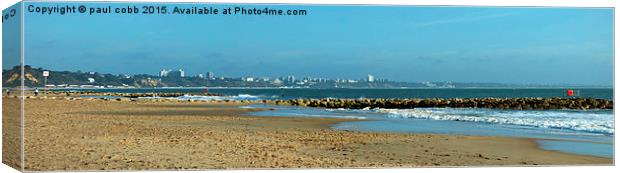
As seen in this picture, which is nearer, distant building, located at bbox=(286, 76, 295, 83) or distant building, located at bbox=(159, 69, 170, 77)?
distant building, located at bbox=(159, 69, 170, 77)

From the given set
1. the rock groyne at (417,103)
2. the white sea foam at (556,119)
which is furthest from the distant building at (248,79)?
the rock groyne at (417,103)

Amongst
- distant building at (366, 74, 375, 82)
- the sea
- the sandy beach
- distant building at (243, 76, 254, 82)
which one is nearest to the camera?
the sandy beach

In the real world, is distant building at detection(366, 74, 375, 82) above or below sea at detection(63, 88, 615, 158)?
above

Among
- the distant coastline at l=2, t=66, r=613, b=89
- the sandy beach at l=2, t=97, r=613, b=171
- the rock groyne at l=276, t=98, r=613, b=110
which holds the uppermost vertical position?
the distant coastline at l=2, t=66, r=613, b=89

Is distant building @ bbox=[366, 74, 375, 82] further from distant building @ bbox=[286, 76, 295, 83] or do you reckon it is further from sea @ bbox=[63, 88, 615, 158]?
distant building @ bbox=[286, 76, 295, 83]

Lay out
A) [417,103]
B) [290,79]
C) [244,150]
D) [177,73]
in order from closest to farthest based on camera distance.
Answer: [244,150] < [177,73] < [290,79] < [417,103]

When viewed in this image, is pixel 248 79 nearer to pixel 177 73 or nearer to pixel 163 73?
pixel 177 73

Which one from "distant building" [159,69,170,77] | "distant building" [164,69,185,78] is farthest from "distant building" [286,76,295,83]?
"distant building" [159,69,170,77]

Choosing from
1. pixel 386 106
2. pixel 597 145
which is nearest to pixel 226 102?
pixel 386 106

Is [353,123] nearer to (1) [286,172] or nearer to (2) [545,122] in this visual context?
(2) [545,122]

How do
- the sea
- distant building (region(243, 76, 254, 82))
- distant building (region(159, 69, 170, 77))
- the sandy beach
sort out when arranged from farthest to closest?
the sea → distant building (region(243, 76, 254, 82)) → distant building (region(159, 69, 170, 77)) → the sandy beach

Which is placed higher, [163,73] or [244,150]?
[163,73]

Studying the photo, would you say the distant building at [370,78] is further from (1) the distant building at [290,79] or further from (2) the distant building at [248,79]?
(2) the distant building at [248,79]

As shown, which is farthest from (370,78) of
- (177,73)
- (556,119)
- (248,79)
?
(556,119)
